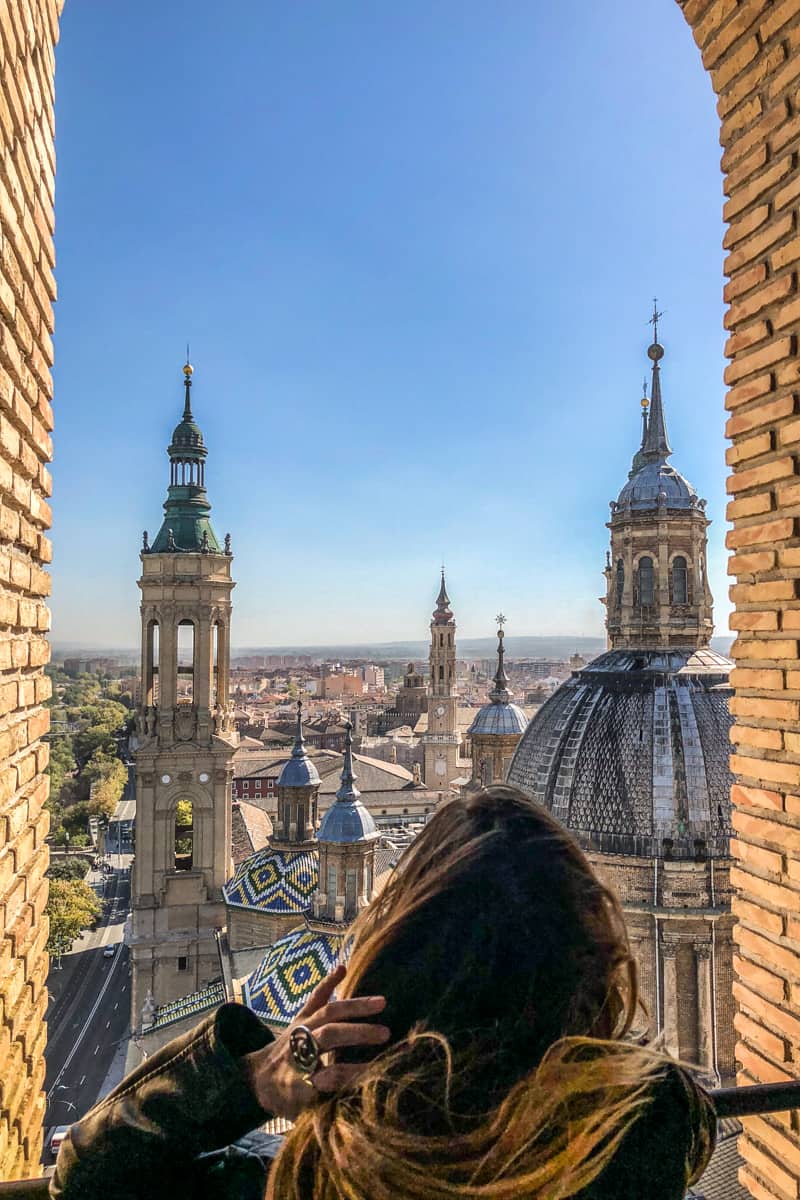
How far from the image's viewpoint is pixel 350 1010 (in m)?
1.28

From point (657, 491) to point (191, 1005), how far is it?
15.6 metres

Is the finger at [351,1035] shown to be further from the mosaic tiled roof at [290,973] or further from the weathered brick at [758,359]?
the mosaic tiled roof at [290,973]

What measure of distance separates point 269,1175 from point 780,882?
2.56 m

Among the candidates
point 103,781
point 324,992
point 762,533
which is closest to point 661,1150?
point 324,992

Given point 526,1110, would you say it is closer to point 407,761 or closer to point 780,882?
point 780,882

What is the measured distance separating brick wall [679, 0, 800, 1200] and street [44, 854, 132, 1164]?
18.0m

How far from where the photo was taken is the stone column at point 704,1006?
545 inches

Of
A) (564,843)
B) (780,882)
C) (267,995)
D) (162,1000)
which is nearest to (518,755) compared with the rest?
(267,995)

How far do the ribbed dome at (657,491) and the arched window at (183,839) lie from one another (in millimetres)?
15563

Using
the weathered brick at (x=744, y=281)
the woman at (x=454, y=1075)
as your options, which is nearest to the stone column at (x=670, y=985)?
the weathered brick at (x=744, y=281)

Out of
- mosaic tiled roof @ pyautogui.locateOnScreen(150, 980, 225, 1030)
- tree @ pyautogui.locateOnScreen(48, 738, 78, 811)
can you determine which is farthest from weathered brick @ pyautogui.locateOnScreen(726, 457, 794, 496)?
tree @ pyautogui.locateOnScreen(48, 738, 78, 811)

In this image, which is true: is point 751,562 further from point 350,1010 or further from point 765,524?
point 350,1010

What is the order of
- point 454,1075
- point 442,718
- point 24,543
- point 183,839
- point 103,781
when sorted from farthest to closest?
1. point 103,781
2. point 442,718
3. point 183,839
4. point 24,543
5. point 454,1075

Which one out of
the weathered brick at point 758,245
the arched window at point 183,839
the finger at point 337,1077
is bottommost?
the arched window at point 183,839
